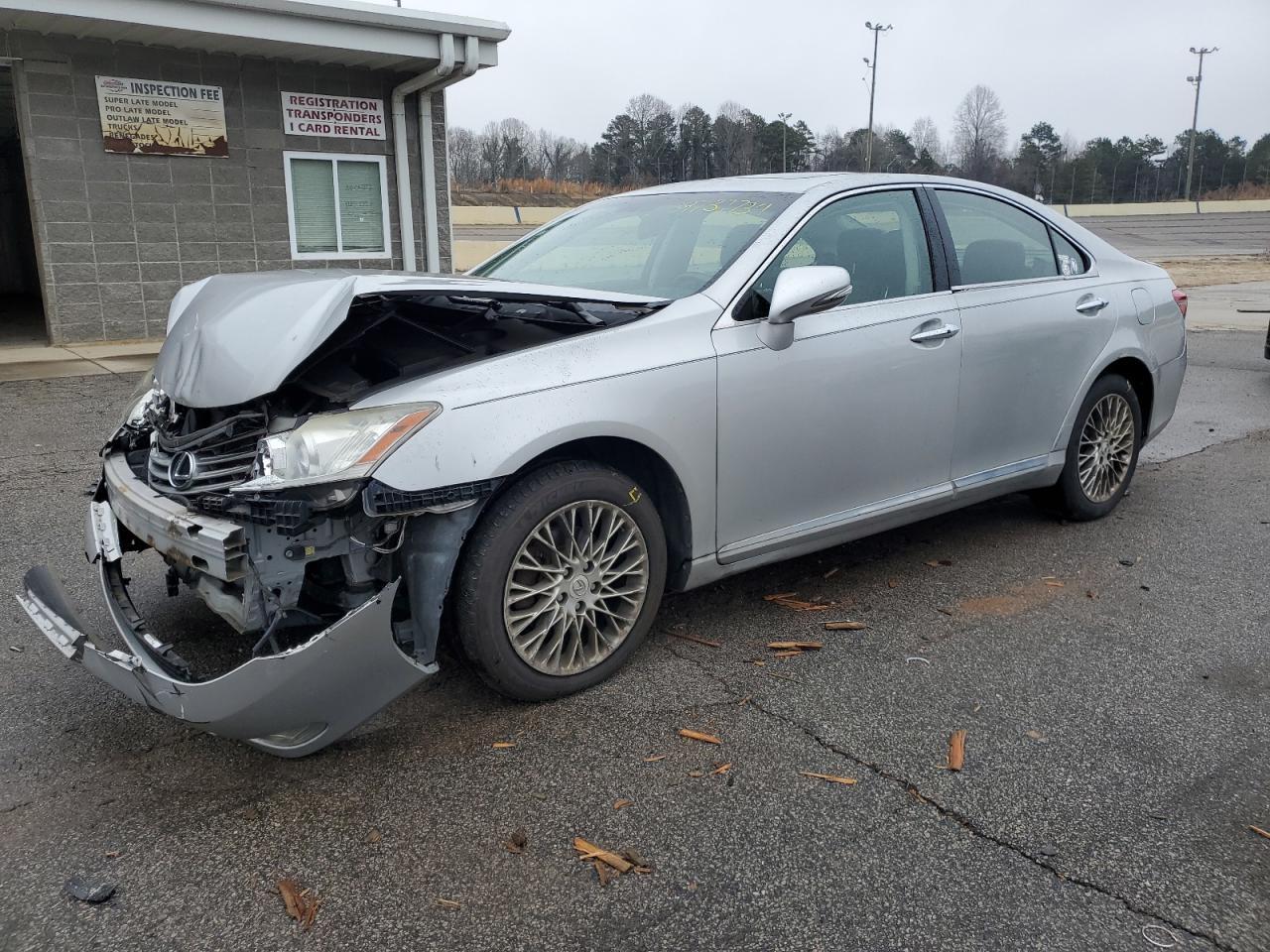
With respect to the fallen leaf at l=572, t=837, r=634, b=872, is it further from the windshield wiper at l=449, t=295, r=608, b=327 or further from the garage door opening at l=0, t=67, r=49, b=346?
the garage door opening at l=0, t=67, r=49, b=346

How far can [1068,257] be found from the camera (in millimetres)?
5094

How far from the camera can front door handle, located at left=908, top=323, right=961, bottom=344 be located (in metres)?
4.14

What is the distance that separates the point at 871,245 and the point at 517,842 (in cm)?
278

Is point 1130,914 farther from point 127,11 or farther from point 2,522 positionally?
point 127,11

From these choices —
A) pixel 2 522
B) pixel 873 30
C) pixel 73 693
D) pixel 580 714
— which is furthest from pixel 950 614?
pixel 873 30

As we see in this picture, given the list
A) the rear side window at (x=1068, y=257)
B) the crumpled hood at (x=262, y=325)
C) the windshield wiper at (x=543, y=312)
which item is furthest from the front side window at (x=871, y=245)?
the rear side window at (x=1068, y=257)

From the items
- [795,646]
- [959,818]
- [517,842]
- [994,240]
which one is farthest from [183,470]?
[994,240]

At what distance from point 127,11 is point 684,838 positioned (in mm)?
10852

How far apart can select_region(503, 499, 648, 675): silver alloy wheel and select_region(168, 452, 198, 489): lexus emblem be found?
974 millimetres

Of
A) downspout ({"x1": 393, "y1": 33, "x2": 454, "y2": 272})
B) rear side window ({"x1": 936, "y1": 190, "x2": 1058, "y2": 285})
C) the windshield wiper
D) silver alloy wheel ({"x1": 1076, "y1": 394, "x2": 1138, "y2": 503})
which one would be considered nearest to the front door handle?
rear side window ({"x1": 936, "y1": 190, "x2": 1058, "y2": 285})

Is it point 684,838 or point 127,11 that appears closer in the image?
point 684,838

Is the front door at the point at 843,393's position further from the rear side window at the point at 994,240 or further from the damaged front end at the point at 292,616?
the damaged front end at the point at 292,616

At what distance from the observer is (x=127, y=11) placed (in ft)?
34.0

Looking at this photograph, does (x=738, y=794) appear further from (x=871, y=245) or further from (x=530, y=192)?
(x=530, y=192)
